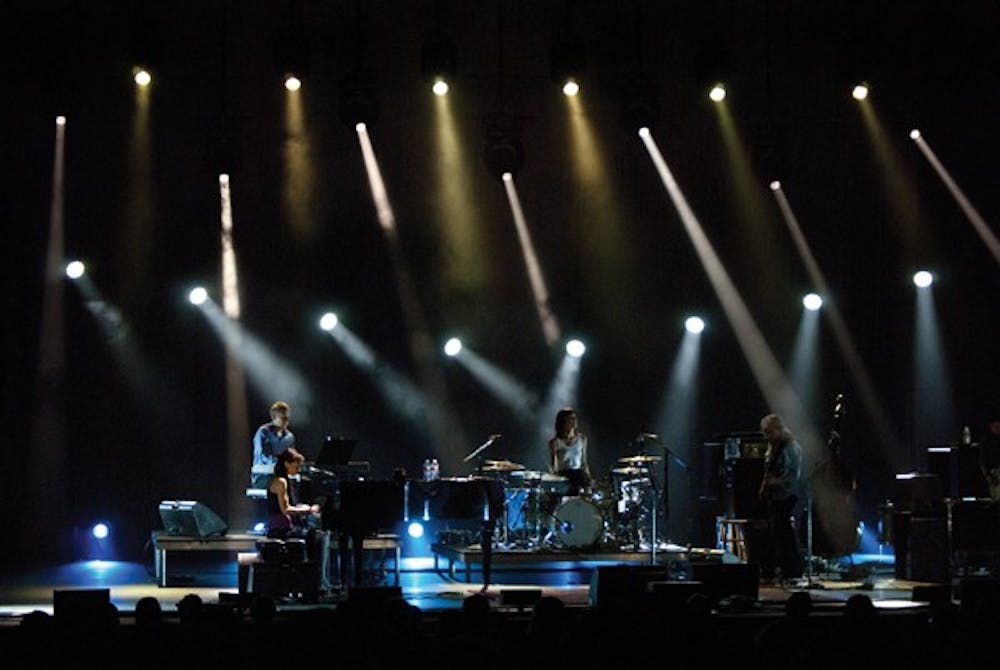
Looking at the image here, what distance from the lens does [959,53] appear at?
17.5 meters

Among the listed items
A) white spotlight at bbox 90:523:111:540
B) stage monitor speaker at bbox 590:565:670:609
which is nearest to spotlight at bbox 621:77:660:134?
white spotlight at bbox 90:523:111:540

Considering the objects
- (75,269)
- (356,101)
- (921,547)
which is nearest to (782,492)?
(921,547)

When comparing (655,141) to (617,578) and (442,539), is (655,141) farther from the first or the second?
(617,578)

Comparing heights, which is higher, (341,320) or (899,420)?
(341,320)

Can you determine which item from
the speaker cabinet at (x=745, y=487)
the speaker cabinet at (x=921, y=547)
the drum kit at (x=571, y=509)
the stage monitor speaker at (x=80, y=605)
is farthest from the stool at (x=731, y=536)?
the stage monitor speaker at (x=80, y=605)

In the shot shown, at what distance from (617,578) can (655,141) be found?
9780 millimetres

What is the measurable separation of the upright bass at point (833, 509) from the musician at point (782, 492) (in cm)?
25

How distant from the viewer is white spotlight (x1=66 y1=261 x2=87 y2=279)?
16.3m

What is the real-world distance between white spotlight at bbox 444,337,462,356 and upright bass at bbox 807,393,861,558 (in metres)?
4.76

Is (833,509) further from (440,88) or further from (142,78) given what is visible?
(142,78)

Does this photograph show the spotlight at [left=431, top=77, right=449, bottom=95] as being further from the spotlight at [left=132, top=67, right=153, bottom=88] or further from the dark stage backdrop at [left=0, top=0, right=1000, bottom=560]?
the spotlight at [left=132, top=67, right=153, bottom=88]

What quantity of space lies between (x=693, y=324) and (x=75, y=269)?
279 inches

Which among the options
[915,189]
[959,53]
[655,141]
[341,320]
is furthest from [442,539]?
[959,53]

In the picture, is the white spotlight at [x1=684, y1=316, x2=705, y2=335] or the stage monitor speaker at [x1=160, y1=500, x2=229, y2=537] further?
the white spotlight at [x1=684, y1=316, x2=705, y2=335]
